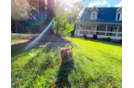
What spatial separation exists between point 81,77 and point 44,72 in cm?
125

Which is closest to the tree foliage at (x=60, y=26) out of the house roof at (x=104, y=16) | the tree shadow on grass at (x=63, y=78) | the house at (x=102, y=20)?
the tree shadow on grass at (x=63, y=78)

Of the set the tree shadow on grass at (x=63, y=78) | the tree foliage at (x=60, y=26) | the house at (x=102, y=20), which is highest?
the house at (x=102, y=20)

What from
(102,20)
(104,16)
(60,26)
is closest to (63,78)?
(60,26)

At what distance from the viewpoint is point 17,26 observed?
74.4ft

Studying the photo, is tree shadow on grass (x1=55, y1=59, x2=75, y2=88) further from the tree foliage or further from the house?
→ the house

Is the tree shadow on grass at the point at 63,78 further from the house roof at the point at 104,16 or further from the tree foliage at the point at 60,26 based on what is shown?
the house roof at the point at 104,16

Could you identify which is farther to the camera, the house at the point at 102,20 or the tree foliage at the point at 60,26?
the house at the point at 102,20

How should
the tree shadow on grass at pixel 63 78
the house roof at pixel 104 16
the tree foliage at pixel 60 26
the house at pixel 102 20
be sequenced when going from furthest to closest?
the house roof at pixel 104 16
the house at pixel 102 20
the tree foliage at pixel 60 26
the tree shadow on grass at pixel 63 78

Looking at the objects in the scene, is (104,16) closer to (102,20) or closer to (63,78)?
(102,20)

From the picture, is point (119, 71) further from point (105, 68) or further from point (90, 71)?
point (90, 71)

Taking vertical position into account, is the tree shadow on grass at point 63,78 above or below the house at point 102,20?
below

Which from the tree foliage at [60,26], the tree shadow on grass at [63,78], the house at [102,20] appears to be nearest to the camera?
the tree shadow on grass at [63,78]
